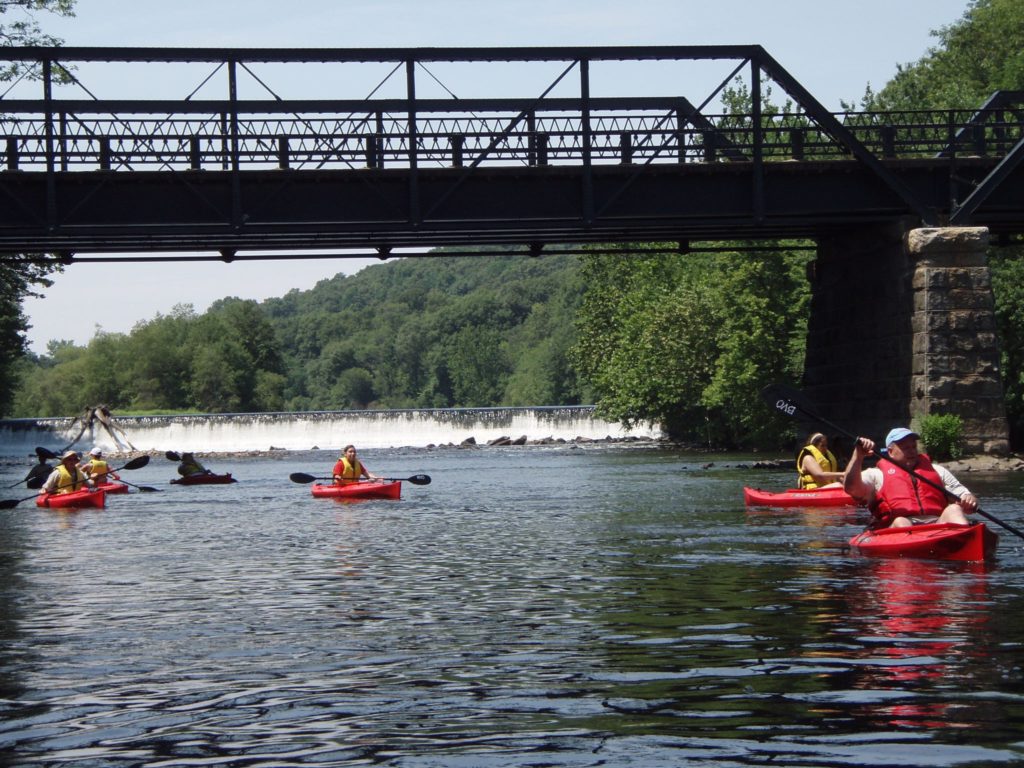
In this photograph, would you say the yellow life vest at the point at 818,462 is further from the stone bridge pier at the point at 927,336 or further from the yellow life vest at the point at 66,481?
the yellow life vest at the point at 66,481

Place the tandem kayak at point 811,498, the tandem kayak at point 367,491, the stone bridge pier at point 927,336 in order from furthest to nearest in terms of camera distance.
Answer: the stone bridge pier at point 927,336 < the tandem kayak at point 367,491 < the tandem kayak at point 811,498

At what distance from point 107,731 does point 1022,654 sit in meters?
5.63

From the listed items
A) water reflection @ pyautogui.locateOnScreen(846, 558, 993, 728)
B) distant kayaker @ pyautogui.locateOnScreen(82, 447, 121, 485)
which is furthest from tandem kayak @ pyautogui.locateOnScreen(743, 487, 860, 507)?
distant kayaker @ pyautogui.locateOnScreen(82, 447, 121, 485)

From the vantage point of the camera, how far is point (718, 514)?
82.4ft

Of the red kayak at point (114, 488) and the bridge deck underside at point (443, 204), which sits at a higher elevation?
the bridge deck underside at point (443, 204)

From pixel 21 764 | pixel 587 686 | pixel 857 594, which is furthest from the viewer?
pixel 857 594

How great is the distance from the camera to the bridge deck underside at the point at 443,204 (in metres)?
34.7

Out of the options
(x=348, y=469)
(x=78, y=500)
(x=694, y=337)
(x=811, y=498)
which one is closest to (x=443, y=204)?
(x=348, y=469)

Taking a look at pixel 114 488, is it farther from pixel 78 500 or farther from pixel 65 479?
pixel 78 500

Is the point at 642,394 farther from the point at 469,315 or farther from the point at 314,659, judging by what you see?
the point at 469,315

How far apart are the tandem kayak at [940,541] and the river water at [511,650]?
179mm

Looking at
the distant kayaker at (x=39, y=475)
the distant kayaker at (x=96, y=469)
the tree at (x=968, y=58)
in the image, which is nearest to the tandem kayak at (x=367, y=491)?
the distant kayaker at (x=96, y=469)

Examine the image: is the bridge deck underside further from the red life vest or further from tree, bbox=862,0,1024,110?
tree, bbox=862,0,1024,110

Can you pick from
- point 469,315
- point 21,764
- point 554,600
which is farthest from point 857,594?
point 469,315
